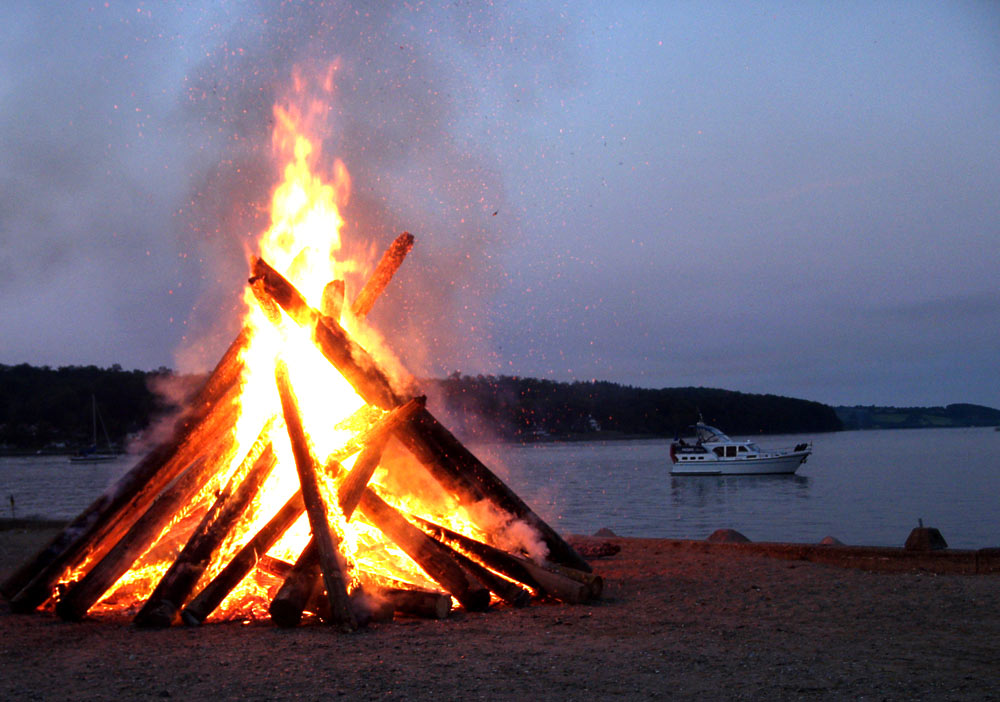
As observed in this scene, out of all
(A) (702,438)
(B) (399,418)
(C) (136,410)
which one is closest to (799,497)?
(A) (702,438)

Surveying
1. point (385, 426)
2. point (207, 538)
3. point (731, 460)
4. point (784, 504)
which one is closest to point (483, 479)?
point (385, 426)

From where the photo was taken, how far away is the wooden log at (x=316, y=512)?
7.16 metres

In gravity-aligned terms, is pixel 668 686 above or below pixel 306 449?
below

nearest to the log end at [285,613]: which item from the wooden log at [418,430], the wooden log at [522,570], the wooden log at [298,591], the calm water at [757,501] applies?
the wooden log at [298,591]

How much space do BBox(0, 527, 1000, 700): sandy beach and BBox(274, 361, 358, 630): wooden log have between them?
247 mm

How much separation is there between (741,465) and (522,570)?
171ft

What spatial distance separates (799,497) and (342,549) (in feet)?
138

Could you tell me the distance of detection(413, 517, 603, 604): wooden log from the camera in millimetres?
8273

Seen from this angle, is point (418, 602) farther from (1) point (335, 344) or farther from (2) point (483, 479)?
(1) point (335, 344)

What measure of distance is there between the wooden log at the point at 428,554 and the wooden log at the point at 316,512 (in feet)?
1.71

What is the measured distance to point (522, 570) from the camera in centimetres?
841

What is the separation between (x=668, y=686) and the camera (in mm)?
5367

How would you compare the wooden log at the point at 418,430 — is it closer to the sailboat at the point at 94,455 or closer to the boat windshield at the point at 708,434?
the boat windshield at the point at 708,434

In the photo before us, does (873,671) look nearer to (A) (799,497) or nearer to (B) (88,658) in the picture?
(B) (88,658)
